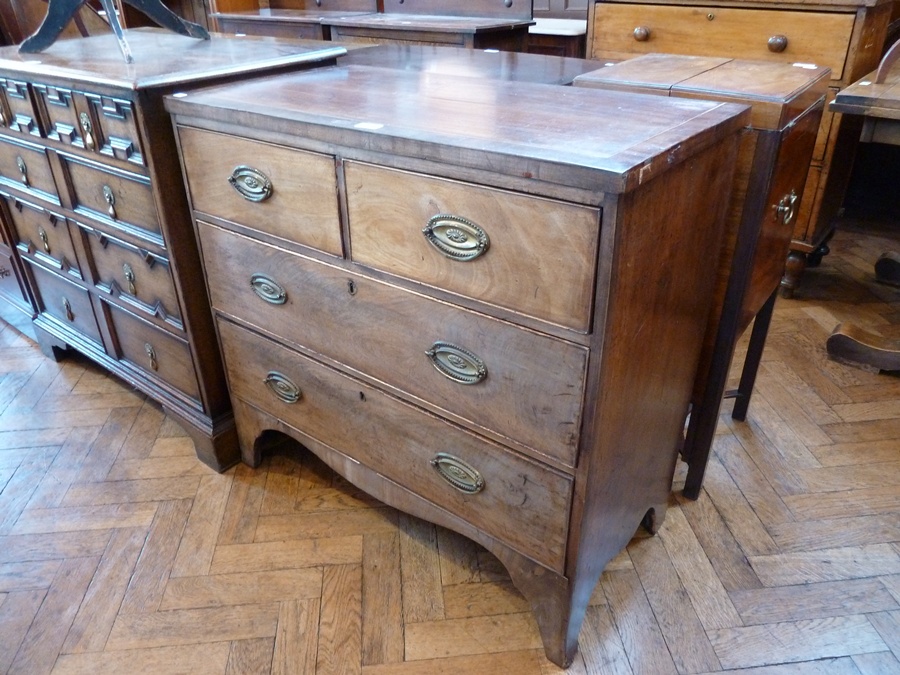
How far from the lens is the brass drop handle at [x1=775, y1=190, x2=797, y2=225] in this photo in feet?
4.06

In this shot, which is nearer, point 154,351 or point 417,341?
point 417,341

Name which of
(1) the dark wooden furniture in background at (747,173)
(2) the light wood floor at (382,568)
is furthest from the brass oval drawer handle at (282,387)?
(1) the dark wooden furniture in background at (747,173)

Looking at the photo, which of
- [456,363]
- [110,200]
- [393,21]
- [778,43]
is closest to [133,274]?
[110,200]

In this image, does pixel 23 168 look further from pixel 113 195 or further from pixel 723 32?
pixel 723 32

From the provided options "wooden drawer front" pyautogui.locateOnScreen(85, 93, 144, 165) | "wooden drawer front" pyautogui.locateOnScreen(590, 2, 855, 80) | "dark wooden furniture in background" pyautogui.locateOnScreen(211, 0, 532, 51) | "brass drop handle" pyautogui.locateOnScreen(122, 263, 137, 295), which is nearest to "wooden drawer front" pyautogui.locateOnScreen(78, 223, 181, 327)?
"brass drop handle" pyautogui.locateOnScreen(122, 263, 137, 295)

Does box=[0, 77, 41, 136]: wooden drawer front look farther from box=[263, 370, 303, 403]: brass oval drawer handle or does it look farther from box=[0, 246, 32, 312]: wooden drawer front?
box=[263, 370, 303, 403]: brass oval drawer handle

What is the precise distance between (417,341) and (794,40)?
1604 millimetres

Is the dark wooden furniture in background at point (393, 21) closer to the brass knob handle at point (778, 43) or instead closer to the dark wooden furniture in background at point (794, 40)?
the dark wooden furniture in background at point (794, 40)

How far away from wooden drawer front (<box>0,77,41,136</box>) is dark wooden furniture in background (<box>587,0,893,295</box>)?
1672 millimetres

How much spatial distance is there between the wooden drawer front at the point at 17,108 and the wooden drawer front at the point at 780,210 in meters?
1.49

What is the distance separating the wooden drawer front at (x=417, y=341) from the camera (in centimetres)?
94

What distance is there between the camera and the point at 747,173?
3.64 ft

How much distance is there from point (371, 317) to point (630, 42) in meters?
1.62

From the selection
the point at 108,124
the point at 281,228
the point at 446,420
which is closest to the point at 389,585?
the point at 446,420
